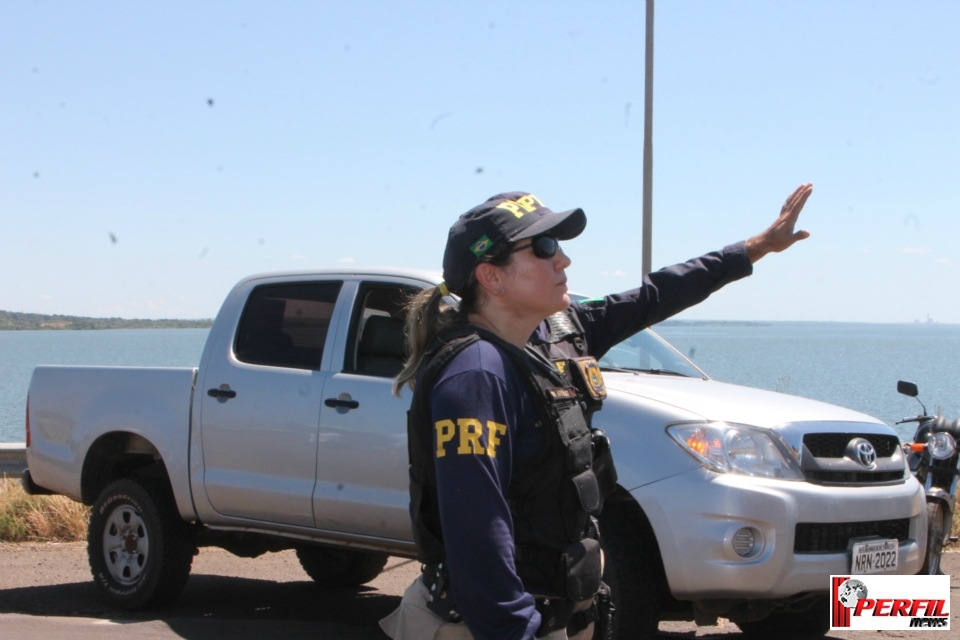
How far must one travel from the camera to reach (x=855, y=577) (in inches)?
191

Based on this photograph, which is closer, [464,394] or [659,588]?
[464,394]

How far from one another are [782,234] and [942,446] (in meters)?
4.56

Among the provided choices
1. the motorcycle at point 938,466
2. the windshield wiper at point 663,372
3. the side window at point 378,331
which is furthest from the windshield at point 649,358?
the motorcycle at point 938,466

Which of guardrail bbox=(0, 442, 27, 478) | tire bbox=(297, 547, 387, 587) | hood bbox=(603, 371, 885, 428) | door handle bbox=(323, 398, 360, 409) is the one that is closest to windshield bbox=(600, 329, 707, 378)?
hood bbox=(603, 371, 885, 428)

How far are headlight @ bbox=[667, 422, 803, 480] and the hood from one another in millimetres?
63

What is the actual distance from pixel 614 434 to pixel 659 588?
2.40ft

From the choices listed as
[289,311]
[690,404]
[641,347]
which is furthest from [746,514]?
[289,311]

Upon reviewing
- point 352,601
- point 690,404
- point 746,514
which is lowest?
point 352,601

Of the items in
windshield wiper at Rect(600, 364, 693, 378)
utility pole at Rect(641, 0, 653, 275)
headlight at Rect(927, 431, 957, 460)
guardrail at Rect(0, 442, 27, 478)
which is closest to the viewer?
windshield wiper at Rect(600, 364, 693, 378)

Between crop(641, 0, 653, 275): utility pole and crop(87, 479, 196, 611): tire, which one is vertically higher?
crop(641, 0, 653, 275): utility pole

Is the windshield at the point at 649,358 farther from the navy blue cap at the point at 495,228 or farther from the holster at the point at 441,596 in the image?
the holster at the point at 441,596

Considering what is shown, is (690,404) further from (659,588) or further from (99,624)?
(99,624)

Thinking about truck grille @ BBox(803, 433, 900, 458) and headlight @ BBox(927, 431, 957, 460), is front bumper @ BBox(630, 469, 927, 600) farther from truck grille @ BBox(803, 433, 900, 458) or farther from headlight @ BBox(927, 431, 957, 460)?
headlight @ BBox(927, 431, 957, 460)

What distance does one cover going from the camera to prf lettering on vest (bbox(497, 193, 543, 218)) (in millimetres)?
2660
